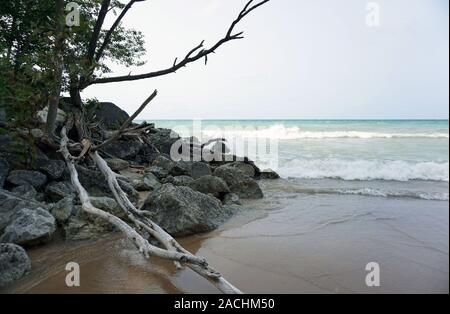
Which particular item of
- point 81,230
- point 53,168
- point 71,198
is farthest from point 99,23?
point 81,230

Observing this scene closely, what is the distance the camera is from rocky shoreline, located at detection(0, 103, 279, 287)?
13.5ft

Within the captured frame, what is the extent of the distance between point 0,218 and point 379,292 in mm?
4591

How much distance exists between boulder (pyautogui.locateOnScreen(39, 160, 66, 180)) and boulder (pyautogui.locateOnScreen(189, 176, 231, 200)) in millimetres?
2608

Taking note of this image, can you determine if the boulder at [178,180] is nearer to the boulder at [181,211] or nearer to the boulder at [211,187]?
the boulder at [211,187]

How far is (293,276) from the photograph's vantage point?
11.1ft

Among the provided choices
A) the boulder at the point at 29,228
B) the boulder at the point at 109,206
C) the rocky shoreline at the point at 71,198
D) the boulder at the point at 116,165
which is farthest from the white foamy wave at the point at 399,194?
the boulder at the point at 29,228

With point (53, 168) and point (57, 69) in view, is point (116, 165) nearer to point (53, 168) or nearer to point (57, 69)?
point (53, 168)

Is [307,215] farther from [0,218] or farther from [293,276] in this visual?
[0,218]

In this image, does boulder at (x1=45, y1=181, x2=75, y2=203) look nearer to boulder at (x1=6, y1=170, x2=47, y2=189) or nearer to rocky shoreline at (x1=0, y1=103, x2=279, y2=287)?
rocky shoreline at (x1=0, y1=103, x2=279, y2=287)

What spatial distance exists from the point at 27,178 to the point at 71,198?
145 centimetres

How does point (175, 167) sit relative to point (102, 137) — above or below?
below

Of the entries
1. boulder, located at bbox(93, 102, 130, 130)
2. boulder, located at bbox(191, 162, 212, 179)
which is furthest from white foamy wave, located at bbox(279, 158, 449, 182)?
boulder, located at bbox(93, 102, 130, 130)

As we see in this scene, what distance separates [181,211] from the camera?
4812 mm

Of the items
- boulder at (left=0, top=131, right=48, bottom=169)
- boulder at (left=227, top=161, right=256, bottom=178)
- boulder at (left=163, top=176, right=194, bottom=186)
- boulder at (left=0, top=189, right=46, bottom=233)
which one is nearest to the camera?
boulder at (left=0, top=189, right=46, bottom=233)
